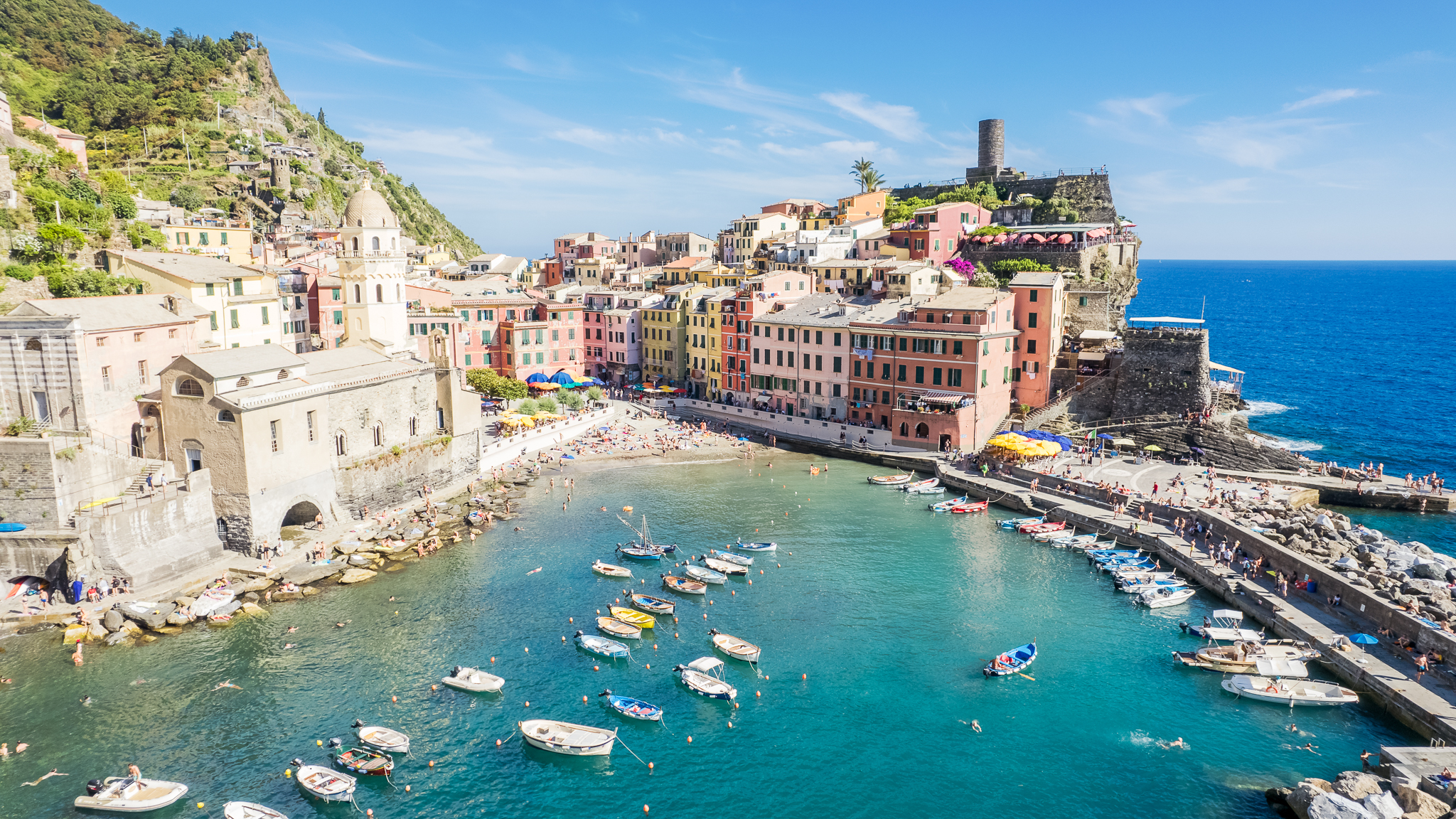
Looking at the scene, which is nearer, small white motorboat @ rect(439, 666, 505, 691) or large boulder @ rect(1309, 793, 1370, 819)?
large boulder @ rect(1309, 793, 1370, 819)

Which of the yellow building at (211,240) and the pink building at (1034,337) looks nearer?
the pink building at (1034,337)

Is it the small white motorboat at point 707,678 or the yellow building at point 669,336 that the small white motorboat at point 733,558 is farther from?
the yellow building at point 669,336

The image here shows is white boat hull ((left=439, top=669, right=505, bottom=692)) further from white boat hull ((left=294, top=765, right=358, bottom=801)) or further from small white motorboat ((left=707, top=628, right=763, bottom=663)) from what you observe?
small white motorboat ((left=707, top=628, right=763, bottom=663))

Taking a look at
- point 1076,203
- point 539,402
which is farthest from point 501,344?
point 1076,203

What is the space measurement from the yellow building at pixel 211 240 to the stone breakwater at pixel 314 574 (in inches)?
1385

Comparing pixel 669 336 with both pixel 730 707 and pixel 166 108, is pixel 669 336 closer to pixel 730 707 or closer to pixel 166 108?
pixel 730 707

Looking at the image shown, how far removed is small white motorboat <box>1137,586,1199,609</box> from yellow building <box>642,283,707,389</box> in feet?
169

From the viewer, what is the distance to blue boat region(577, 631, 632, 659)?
35250mm

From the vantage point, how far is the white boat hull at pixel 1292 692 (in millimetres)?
30906

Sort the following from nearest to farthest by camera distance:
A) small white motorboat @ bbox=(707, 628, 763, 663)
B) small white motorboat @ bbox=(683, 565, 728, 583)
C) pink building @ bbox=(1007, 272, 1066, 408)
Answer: small white motorboat @ bbox=(707, 628, 763, 663)
small white motorboat @ bbox=(683, 565, 728, 583)
pink building @ bbox=(1007, 272, 1066, 408)

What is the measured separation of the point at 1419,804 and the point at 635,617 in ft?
90.0

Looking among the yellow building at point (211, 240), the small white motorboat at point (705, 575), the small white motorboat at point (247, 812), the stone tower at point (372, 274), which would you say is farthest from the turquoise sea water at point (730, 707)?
the yellow building at point (211, 240)

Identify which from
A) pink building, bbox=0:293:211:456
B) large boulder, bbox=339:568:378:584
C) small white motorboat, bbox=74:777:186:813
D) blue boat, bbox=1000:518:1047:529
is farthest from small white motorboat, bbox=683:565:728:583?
pink building, bbox=0:293:211:456

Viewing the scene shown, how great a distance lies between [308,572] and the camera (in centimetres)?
4219
